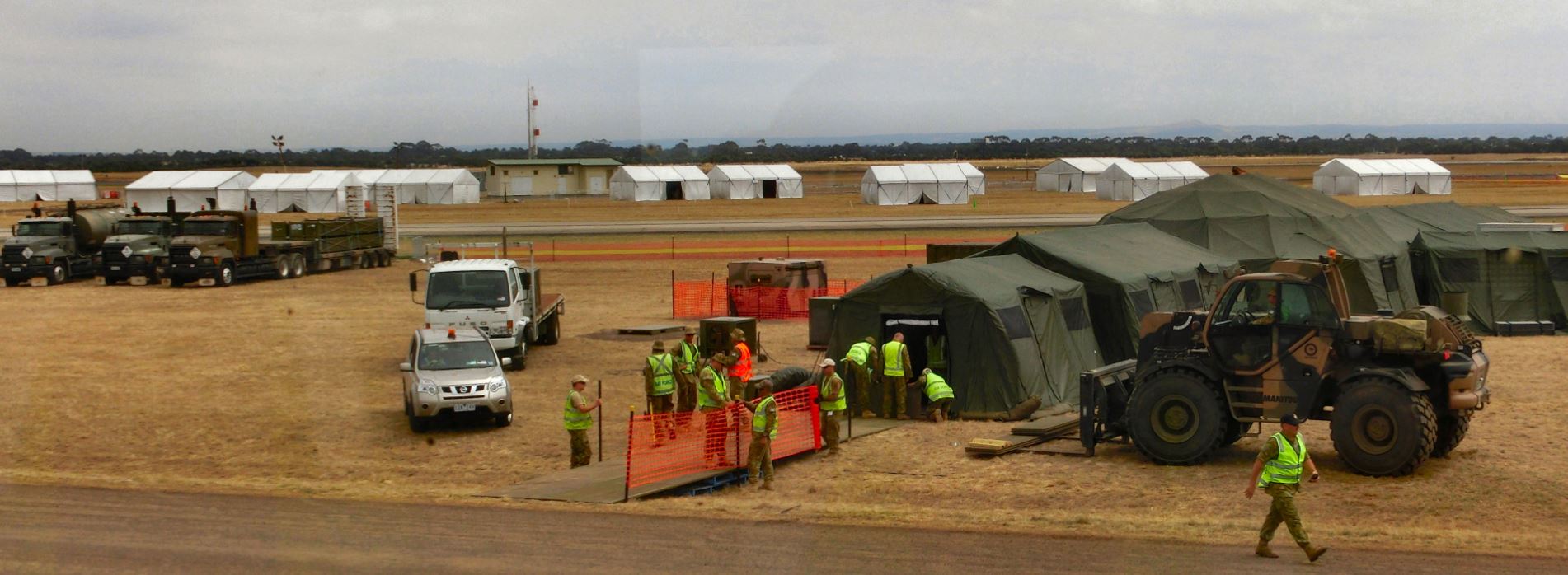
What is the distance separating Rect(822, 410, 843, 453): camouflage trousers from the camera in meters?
17.5

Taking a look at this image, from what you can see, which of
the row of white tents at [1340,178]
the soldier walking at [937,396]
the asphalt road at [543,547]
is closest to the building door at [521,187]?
the row of white tents at [1340,178]

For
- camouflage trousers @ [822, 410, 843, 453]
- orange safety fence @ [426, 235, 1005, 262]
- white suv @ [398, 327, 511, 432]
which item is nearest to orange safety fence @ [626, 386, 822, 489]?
camouflage trousers @ [822, 410, 843, 453]

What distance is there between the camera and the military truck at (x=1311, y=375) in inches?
604

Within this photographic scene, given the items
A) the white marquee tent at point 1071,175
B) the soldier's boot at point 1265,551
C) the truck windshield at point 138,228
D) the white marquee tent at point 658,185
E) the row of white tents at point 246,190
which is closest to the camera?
the soldier's boot at point 1265,551

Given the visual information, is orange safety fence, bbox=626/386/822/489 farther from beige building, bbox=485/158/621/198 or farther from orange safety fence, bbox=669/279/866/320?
beige building, bbox=485/158/621/198

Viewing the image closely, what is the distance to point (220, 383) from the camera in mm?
24219

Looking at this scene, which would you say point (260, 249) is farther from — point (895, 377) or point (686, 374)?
point (895, 377)

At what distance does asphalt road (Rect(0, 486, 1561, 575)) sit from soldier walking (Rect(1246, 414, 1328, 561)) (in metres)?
0.18

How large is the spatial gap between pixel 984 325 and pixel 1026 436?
108 inches

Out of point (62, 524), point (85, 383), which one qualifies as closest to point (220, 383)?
point (85, 383)

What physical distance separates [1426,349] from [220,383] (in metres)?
19.1

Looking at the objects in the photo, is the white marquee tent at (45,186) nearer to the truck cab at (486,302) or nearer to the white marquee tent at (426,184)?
the white marquee tent at (426,184)

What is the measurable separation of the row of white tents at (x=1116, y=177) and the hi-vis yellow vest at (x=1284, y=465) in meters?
83.6

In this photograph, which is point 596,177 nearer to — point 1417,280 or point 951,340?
point 1417,280
